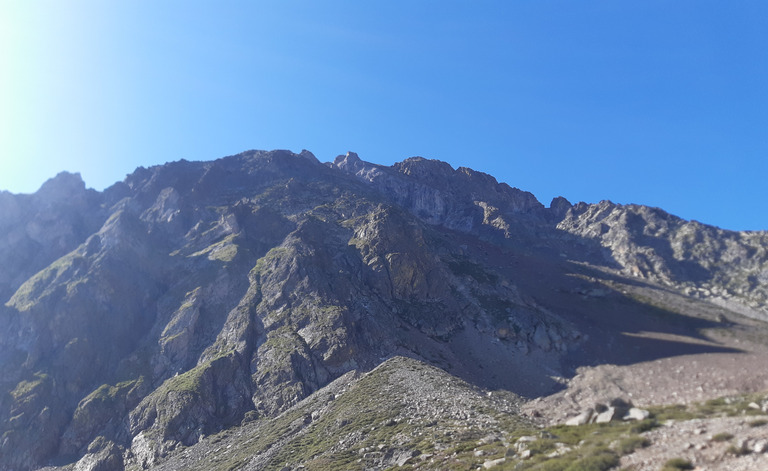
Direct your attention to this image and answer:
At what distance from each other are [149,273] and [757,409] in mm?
161630

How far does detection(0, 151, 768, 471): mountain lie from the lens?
6806 cm

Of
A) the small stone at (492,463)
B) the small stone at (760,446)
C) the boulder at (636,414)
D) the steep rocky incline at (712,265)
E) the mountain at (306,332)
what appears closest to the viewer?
the small stone at (760,446)

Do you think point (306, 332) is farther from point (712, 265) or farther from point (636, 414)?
point (712, 265)

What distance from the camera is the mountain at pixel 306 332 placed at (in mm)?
68062

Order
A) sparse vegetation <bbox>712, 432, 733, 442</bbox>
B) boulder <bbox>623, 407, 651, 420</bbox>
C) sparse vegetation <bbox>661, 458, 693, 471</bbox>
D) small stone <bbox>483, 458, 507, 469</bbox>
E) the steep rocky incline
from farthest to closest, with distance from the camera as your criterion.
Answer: the steep rocky incline
small stone <bbox>483, 458, 507, 469</bbox>
boulder <bbox>623, 407, 651, 420</bbox>
sparse vegetation <bbox>712, 432, 733, 442</bbox>
sparse vegetation <bbox>661, 458, 693, 471</bbox>

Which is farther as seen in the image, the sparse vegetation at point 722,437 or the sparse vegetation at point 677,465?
the sparse vegetation at point 722,437

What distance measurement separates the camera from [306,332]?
347 ft

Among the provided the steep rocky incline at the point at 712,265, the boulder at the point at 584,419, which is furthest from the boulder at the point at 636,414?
the steep rocky incline at the point at 712,265

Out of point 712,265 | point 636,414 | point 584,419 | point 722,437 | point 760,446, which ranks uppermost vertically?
point 712,265

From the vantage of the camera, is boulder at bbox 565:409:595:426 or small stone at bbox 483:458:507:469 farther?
boulder at bbox 565:409:595:426

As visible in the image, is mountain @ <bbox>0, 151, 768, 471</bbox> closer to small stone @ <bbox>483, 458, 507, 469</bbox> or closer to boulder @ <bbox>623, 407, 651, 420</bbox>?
small stone @ <bbox>483, 458, 507, 469</bbox>

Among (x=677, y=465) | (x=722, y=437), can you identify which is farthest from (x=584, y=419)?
(x=677, y=465)

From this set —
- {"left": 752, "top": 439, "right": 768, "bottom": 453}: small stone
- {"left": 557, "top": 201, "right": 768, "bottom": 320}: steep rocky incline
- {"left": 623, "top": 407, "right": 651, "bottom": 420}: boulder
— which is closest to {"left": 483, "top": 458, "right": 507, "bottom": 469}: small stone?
{"left": 623, "top": 407, "right": 651, "bottom": 420}: boulder

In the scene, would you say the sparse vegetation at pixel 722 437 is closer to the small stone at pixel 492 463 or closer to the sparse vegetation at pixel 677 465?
the sparse vegetation at pixel 677 465
